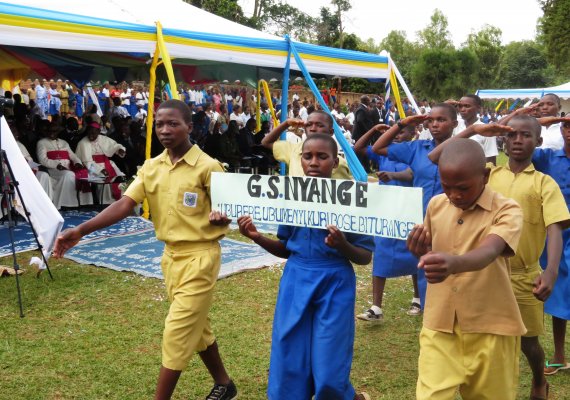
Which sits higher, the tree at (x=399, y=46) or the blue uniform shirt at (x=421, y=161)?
the tree at (x=399, y=46)

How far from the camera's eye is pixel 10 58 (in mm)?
10617

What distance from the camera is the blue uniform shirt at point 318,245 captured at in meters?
2.92

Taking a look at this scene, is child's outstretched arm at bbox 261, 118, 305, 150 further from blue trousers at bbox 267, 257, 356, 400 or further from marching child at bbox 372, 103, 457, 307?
blue trousers at bbox 267, 257, 356, 400

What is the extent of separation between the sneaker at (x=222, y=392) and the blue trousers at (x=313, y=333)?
0.70m

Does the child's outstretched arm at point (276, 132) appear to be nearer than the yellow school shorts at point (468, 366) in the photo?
No

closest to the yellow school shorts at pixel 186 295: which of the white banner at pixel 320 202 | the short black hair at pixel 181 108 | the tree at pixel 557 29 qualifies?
the white banner at pixel 320 202

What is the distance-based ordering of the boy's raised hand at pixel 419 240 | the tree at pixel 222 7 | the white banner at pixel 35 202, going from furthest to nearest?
the tree at pixel 222 7 → the white banner at pixel 35 202 → the boy's raised hand at pixel 419 240

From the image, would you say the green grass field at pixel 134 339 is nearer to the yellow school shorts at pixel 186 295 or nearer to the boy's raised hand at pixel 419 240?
the yellow school shorts at pixel 186 295

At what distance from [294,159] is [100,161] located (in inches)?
285

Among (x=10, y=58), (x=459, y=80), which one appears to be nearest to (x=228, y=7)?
(x=10, y=58)

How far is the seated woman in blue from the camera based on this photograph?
9.27ft

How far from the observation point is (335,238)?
2730mm

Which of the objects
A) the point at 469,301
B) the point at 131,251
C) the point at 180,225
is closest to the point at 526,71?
the point at 131,251

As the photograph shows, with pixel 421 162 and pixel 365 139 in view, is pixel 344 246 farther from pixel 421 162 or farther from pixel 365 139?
pixel 365 139
